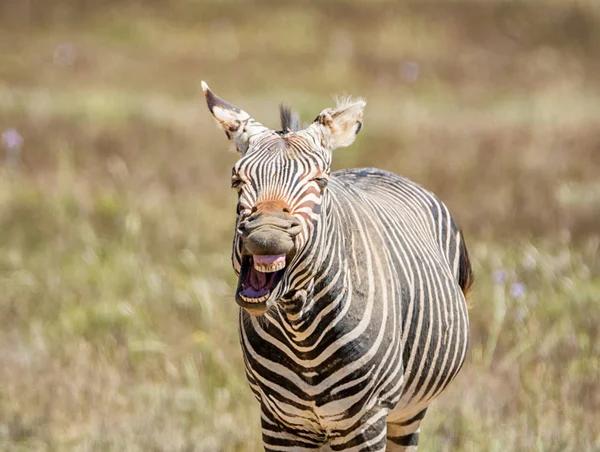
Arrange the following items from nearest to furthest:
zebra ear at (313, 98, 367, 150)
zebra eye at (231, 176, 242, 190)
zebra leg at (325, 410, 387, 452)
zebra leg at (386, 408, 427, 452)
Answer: zebra eye at (231, 176, 242, 190), zebra ear at (313, 98, 367, 150), zebra leg at (325, 410, 387, 452), zebra leg at (386, 408, 427, 452)

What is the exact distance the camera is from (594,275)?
335 inches

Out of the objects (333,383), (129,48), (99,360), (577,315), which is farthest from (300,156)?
(129,48)

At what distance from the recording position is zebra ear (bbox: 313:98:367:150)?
3775mm

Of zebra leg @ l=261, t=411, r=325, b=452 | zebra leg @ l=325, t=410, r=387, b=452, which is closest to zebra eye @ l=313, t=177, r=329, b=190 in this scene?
zebra leg @ l=325, t=410, r=387, b=452

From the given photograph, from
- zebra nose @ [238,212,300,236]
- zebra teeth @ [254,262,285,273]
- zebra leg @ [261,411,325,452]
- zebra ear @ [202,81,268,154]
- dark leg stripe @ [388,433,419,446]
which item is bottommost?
dark leg stripe @ [388,433,419,446]

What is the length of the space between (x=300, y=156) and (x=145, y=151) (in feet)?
30.4

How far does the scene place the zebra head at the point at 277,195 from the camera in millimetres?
3271

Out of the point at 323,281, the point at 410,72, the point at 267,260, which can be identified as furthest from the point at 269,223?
the point at 410,72

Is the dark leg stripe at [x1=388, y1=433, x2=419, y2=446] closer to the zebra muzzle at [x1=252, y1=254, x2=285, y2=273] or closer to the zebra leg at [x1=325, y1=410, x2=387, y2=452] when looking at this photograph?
the zebra leg at [x1=325, y1=410, x2=387, y2=452]

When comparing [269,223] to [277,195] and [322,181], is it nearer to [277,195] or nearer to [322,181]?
[277,195]

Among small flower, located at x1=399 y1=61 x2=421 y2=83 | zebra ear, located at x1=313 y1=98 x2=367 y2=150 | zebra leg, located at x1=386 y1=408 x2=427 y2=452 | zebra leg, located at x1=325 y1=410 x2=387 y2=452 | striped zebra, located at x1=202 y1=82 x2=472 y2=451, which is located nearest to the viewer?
striped zebra, located at x1=202 y1=82 x2=472 y2=451

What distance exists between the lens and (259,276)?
3342 millimetres

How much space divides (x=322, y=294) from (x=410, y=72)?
1424cm

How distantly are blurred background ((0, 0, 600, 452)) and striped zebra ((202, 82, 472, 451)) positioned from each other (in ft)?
5.47
